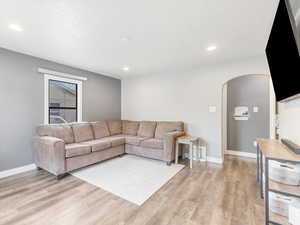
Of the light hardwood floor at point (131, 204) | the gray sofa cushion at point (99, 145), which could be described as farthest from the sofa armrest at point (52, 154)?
the gray sofa cushion at point (99, 145)

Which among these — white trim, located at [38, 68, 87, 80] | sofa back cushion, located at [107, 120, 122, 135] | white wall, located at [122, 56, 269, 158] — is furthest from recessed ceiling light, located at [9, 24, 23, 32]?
white wall, located at [122, 56, 269, 158]

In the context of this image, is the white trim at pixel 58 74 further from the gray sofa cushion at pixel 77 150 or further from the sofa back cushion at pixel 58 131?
the gray sofa cushion at pixel 77 150

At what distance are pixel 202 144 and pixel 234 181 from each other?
48.4 inches

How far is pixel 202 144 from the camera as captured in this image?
371 cm

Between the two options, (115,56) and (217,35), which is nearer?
(217,35)

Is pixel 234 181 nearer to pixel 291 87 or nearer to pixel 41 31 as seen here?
pixel 291 87

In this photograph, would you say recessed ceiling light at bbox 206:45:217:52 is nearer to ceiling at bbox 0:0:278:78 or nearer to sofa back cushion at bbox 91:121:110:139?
ceiling at bbox 0:0:278:78

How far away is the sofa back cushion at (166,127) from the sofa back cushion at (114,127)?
1.26m

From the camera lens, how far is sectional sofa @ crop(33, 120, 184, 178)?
8.73 feet

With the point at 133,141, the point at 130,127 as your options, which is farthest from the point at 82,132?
the point at 130,127

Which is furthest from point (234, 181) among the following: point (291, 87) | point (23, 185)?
point (23, 185)

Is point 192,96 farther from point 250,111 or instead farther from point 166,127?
point 250,111

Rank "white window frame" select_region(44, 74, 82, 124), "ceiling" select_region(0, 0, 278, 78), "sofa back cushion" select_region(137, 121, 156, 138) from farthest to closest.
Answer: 1. "sofa back cushion" select_region(137, 121, 156, 138)
2. "white window frame" select_region(44, 74, 82, 124)
3. "ceiling" select_region(0, 0, 278, 78)

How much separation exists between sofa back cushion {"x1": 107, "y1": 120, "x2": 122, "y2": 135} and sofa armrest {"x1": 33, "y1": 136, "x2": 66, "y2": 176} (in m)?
1.74
